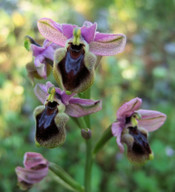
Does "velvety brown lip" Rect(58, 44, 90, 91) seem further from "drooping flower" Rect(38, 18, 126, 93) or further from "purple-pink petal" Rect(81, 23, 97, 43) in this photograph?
"purple-pink petal" Rect(81, 23, 97, 43)

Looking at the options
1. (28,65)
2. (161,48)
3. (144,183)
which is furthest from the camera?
(161,48)

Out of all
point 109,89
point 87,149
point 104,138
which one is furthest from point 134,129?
point 109,89

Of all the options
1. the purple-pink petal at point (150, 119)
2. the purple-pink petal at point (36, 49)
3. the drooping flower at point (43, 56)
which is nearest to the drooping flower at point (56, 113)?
the drooping flower at point (43, 56)

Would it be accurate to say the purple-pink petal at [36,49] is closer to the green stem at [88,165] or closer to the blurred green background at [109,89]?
the green stem at [88,165]

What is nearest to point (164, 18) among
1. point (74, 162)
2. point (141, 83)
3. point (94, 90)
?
point (141, 83)

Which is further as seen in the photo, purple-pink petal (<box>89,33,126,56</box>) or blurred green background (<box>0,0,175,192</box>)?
blurred green background (<box>0,0,175,192</box>)

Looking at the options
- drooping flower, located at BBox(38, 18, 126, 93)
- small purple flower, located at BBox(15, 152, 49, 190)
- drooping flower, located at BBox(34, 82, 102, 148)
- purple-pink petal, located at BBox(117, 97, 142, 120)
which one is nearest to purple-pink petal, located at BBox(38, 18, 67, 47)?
drooping flower, located at BBox(38, 18, 126, 93)

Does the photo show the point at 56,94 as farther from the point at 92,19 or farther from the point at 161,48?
the point at 92,19
